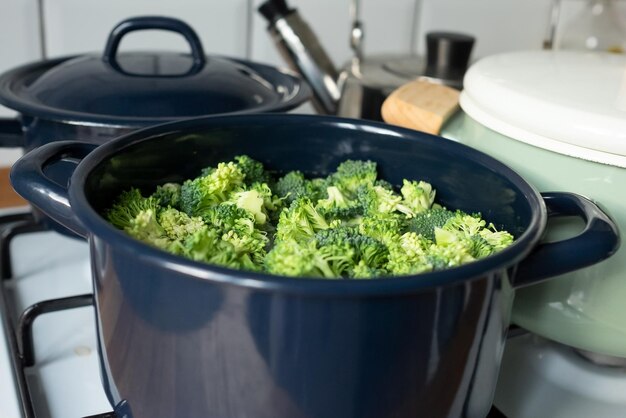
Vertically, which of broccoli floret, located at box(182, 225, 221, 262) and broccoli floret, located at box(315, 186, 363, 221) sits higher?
broccoli floret, located at box(182, 225, 221, 262)

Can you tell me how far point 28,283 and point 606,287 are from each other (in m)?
0.64

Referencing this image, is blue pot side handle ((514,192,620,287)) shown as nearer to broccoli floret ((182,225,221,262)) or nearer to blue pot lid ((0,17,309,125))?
broccoli floret ((182,225,221,262))

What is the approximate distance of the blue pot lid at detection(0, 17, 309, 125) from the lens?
0.72m

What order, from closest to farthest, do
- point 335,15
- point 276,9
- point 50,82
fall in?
point 50,82 < point 276,9 < point 335,15

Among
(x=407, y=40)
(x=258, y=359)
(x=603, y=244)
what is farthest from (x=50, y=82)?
(x=407, y=40)

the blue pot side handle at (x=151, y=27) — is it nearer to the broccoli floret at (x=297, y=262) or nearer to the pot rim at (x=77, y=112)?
the pot rim at (x=77, y=112)

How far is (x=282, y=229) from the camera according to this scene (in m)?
0.56

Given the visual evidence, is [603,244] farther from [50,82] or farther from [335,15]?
[335,15]

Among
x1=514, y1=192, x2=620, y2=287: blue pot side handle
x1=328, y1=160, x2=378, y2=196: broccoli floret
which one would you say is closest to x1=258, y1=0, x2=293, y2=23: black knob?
x1=328, y1=160, x2=378, y2=196: broccoli floret

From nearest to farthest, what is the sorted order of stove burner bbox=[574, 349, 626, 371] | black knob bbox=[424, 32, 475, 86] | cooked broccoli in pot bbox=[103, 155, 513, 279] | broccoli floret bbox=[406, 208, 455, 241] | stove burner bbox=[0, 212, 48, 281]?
cooked broccoli in pot bbox=[103, 155, 513, 279] < broccoli floret bbox=[406, 208, 455, 241] < stove burner bbox=[574, 349, 626, 371] < stove burner bbox=[0, 212, 48, 281] < black knob bbox=[424, 32, 475, 86]

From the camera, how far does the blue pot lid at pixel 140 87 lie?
724 mm

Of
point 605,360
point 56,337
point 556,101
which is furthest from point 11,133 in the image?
point 605,360

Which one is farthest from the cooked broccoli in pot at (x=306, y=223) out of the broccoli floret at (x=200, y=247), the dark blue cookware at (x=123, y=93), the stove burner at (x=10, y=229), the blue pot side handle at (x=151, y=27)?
the stove burner at (x=10, y=229)

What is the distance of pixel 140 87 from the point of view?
75 centimetres
